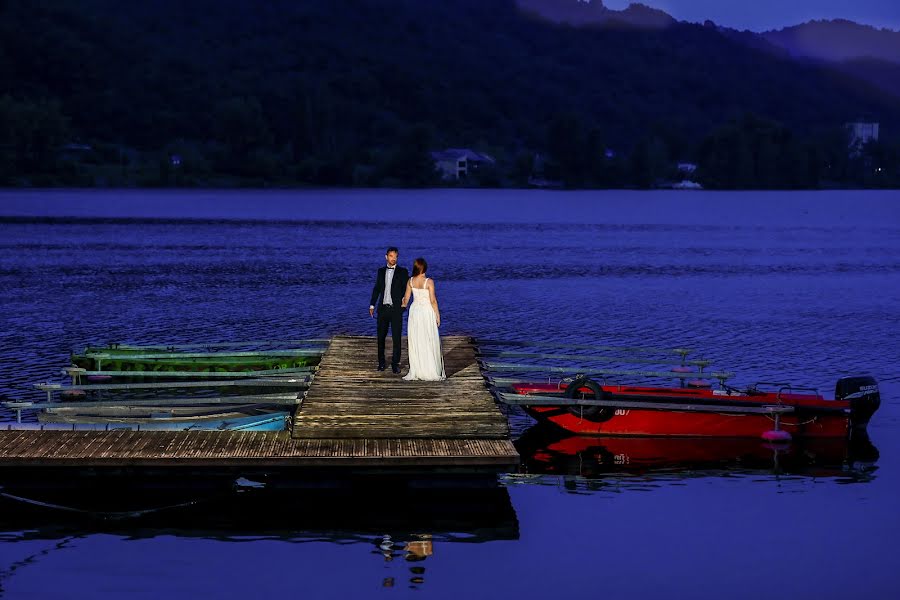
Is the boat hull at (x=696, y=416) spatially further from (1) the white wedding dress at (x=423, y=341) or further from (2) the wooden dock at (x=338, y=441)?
(2) the wooden dock at (x=338, y=441)

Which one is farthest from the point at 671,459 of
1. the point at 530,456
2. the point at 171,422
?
the point at 171,422

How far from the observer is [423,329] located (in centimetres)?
2314

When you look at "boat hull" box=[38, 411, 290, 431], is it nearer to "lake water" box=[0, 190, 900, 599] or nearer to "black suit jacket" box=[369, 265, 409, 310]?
"lake water" box=[0, 190, 900, 599]

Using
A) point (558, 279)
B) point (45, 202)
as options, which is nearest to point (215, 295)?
point (558, 279)

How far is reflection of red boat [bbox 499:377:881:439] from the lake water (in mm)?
466

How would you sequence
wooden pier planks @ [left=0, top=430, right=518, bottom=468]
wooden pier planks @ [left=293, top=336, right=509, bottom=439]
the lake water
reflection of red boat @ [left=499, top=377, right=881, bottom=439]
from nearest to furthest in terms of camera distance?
the lake water
wooden pier planks @ [left=0, top=430, right=518, bottom=468]
wooden pier planks @ [left=293, top=336, right=509, bottom=439]
reflection of red boat @ [left=499, top=377, right=881, bottom=439]

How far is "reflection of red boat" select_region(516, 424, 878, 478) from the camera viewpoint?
80.8 ft

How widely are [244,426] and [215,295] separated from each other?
36.5m

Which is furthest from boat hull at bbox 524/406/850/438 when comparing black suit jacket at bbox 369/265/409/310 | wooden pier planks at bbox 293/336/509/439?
black suit jacket at bbox 369/265/409/310

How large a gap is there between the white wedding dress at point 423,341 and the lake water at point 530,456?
2960mm

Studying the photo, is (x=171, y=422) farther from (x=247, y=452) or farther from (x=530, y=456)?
(x=530, y=456)

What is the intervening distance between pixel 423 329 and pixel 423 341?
0.54 m

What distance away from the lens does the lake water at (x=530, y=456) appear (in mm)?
18109

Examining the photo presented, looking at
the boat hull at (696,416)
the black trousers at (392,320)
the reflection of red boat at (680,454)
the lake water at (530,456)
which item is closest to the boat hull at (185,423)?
the lake water at (530,456)
